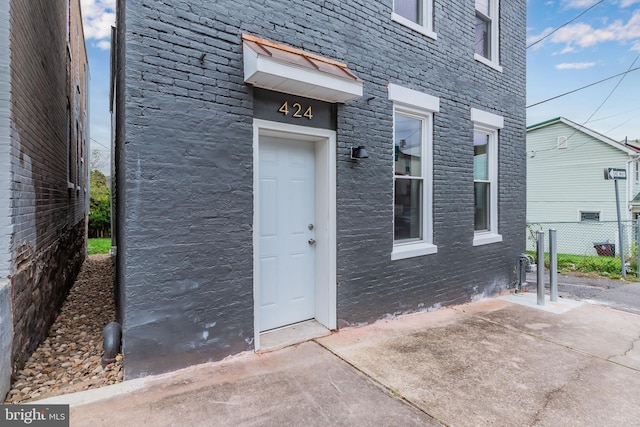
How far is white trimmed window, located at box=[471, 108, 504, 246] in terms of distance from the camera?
236 inches

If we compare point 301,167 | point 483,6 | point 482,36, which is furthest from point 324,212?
point 483,6

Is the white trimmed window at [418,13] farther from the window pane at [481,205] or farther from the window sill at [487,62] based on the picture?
the window pane at [481,205]

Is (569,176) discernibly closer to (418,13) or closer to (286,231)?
(418,13)

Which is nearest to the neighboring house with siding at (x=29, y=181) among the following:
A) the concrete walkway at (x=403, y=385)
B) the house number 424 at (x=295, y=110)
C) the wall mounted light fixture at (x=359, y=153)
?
the concrete walkway at (x=403, y=385)

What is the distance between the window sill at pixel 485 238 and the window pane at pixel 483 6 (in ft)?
13.5

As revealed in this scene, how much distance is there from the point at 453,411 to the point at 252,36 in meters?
3.83

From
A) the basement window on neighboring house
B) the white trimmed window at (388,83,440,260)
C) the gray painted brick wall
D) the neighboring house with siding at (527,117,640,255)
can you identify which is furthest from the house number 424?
the basement window on neighboring house

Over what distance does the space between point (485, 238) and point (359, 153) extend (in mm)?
3356

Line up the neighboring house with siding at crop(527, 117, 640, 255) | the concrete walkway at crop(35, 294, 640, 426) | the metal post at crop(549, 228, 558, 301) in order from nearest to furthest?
the concrete walkway at crop(35, 294, 640, 426)
the metal post at crop(549, 228, 558, 301)
the neighboring house with siding at crop(527, 117, 640, 255)

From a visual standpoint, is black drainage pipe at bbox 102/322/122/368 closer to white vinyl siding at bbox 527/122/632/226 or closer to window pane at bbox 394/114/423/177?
window pane at bbox 394/114/423/177

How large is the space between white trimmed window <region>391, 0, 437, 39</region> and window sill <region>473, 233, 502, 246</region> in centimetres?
340

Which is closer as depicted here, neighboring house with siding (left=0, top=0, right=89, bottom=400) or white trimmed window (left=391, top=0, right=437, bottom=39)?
neighboring house with siding (left=0, top=0, right=89, bottom=400)

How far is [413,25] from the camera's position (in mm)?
Result: 4785

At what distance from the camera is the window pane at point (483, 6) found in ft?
19.9
